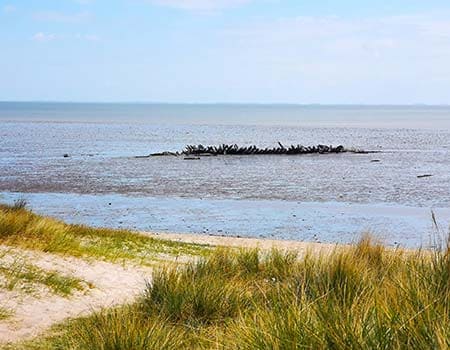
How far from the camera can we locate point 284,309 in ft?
20.0

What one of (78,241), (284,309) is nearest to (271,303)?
(284,309)

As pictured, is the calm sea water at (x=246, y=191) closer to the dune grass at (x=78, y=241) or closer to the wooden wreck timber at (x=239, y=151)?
the wooden wreck timber at (x=239, y=151)

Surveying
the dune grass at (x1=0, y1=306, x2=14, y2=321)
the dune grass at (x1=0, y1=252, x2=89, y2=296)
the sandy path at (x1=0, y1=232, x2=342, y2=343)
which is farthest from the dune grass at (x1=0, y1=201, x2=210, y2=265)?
the dune grass at (x1=0, y1=306, x2=14, y2=321)

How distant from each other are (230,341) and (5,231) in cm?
820

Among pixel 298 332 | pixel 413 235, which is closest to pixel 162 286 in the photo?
pixel 298 332

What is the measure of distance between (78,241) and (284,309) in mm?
9214

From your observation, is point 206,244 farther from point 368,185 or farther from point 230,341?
point 368,185

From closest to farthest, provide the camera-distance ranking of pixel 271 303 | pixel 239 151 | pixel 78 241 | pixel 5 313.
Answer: pixel 271 303
pixel 5 313
pixel 78 241
pixel 239 151

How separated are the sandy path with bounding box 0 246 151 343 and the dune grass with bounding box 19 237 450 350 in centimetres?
53

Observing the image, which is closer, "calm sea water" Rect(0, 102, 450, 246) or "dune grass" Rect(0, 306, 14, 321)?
"dune grass" Rect(0, 306, 14, 321)

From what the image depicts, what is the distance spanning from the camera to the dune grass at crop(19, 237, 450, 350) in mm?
5008

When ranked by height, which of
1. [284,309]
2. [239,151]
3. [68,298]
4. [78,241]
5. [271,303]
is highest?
[284,309]

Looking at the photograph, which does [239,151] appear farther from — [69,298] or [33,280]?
[69,298]

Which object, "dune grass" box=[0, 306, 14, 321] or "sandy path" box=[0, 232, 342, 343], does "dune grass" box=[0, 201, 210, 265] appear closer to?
"sandy path" box=[0, 232, 342, 343]
